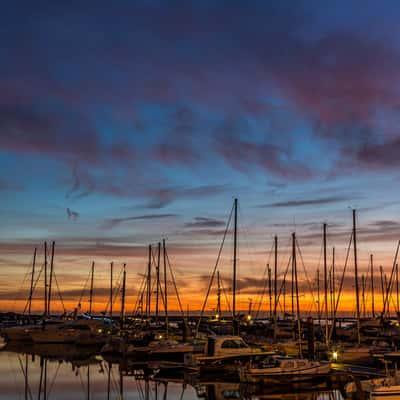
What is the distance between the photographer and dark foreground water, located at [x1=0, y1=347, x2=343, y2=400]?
102 ft

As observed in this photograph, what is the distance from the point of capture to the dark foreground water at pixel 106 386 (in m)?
31.0

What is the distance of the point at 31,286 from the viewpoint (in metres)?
77.1

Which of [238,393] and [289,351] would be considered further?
[289,351]

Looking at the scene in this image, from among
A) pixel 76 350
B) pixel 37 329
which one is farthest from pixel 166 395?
pixel 37 329

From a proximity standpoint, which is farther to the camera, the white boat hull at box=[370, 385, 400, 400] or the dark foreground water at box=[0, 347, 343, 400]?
the dark foreground water at box=[0, 347, 343, 400]

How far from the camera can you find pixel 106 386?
34.6 meters

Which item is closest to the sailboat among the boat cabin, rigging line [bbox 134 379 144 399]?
the boat cabin

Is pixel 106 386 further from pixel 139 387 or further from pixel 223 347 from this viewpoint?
pixel 223 347

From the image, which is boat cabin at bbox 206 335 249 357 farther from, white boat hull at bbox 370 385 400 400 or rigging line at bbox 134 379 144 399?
white boat hull at bbox 370 385 400 400

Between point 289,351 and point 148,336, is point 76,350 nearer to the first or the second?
point 148,336

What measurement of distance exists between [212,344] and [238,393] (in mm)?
7326

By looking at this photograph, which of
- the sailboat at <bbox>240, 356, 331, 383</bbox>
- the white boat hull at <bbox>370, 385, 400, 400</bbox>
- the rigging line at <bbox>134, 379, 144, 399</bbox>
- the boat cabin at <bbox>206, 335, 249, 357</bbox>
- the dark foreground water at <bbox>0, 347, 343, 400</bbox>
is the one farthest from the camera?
the boat cabin at <bbox>206, 335, 249, 357</bbox>

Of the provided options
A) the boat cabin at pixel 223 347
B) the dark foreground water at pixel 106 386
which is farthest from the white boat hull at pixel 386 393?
the boat cabin at pixel 223 347

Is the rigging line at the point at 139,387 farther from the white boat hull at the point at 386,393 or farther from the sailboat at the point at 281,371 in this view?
the white boat hull at the point at 386,393
